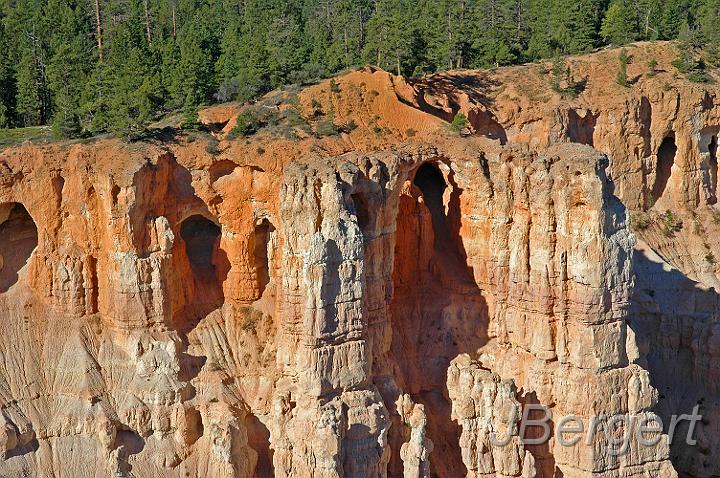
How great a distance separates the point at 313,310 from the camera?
5350 cm

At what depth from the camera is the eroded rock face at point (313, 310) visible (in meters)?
54.7

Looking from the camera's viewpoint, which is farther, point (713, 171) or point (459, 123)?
point (713, 171)

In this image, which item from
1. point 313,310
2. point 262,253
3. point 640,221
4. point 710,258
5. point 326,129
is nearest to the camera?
point 313,310

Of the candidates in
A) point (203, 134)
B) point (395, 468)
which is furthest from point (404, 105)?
point (395, 468)

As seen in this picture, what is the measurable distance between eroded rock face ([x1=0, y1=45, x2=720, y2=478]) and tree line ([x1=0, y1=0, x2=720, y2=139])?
6.64m

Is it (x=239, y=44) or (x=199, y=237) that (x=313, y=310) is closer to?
(x=199, y=237)

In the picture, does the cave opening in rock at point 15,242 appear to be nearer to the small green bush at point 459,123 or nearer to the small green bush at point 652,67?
the small green bush at point 459,123

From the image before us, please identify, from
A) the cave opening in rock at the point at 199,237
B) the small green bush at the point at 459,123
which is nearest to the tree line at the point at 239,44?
the cave opening in rock at the point at 199,237

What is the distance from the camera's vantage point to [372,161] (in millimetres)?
56188

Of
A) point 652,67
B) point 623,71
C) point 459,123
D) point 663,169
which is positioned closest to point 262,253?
point 459,123

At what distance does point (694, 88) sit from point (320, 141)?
33.4m

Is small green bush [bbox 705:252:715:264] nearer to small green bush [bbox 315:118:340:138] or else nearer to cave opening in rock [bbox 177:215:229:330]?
small green bush [bbox 315:118:340:138]

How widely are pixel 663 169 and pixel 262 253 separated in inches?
1459

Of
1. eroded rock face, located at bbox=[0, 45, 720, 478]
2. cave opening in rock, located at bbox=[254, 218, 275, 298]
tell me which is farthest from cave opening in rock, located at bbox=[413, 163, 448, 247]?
cave opening in rock, located at bbox=[254, 218, 275, 298]
